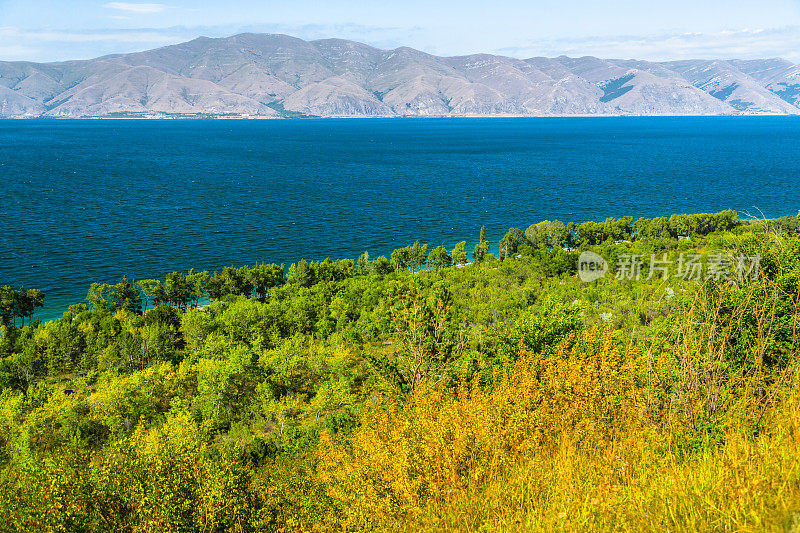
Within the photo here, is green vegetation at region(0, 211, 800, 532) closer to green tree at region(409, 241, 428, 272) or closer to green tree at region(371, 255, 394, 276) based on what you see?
green tree at region(371, 255, 394, 276)

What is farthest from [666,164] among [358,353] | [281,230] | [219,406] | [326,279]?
[219,406]

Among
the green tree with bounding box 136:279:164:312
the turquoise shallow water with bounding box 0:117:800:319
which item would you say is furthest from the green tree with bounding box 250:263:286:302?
the turquoise shallow water with bounding box 0:117:800:319

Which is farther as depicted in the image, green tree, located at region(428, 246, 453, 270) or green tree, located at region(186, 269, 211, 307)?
green tree, located at region(428, 246, 453, 270)

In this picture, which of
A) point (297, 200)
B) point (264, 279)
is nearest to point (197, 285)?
point (264, 279)

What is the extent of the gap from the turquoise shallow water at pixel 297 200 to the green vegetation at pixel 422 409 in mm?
19253

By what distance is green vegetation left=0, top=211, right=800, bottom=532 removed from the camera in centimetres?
759

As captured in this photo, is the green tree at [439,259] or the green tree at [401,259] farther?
the green tree at [439,259]

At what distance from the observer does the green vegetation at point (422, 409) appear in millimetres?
7594

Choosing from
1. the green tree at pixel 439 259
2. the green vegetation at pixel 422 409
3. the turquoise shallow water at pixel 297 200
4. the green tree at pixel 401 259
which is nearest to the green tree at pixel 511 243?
the green tree at pixel 439 259

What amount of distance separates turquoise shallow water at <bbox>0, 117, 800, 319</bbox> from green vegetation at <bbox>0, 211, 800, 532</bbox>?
19.3 meters

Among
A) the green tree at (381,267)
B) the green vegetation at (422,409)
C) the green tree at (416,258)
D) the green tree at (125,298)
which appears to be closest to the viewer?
the green vegetation at (422,409)

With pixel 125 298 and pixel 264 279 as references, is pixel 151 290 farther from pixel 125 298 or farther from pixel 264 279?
pixel 264 279

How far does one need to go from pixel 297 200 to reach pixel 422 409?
9301 cm

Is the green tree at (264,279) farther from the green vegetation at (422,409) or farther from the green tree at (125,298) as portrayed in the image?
the green tree at (125,298)
